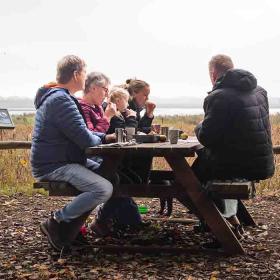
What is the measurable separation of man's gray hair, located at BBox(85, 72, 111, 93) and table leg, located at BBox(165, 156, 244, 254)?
108 centimetres

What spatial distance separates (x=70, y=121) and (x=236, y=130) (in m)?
1.30

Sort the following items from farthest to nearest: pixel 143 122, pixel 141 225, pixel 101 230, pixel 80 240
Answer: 1. pixel 143 122
2. pixel 141 225
3. pixel 101 230
4. pixel 80 240

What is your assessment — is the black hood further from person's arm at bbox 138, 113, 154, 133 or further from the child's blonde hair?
person's arm at bbox 138, 113, 154, 133

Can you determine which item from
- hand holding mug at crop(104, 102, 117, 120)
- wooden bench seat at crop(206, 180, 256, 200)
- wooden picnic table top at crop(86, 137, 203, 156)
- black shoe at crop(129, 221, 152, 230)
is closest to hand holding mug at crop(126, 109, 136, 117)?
hand holding mug at crop(104, 102, 117, 120)

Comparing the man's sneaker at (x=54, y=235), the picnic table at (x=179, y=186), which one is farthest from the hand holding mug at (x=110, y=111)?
the man's sneaker at (x=54, y=235)

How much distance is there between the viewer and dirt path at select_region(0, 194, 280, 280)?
4.42m

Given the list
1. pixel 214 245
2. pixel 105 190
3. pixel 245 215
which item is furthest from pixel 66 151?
pixel 245 215

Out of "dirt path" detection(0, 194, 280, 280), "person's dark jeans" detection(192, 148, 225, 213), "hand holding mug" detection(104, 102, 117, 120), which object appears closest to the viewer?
"dirt path" detection(0, 194, 280, 280)

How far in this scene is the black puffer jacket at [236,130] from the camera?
15.9 ft

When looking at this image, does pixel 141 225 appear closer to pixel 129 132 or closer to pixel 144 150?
pixel 129 132

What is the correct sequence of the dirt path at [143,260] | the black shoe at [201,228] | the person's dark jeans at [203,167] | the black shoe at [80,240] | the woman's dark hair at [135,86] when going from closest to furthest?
the dirt path at [143,260], the person's dark jeans at [203,167], the black shoe at [80,240], the black shoe at [201,228], the woman's dark hair at [135,86]

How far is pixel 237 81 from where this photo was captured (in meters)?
4.95

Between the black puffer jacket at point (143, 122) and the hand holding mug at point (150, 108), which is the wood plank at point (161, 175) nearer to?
the black puffer jacket at point (143, 122)

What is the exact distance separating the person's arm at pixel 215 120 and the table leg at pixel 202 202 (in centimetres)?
28
